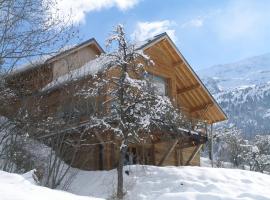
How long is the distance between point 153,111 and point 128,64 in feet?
5.77

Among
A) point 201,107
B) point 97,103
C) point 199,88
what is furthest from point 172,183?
point 201,107

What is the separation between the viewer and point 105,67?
17.5 meters

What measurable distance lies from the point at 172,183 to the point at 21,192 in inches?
400

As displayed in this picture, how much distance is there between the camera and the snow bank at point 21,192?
19.1 ft

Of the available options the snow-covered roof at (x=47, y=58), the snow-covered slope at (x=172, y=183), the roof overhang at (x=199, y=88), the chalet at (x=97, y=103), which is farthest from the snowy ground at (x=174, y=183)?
the roof overhang at (x=199, y=88)

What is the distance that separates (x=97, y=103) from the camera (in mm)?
18000

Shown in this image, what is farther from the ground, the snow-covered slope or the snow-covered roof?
the snow-covered roof

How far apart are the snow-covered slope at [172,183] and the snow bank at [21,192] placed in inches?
311

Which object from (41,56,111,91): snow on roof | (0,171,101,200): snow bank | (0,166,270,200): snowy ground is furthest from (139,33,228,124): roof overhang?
(0,171,101,200): snow bank

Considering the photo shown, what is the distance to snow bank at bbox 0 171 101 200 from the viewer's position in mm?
5812

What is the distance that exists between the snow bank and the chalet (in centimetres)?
824

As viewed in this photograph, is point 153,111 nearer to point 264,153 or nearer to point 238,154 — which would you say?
point 238,154

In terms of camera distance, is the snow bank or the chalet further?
the chalet

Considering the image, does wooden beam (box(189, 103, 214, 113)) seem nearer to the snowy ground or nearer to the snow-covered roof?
the snow-covered roof
